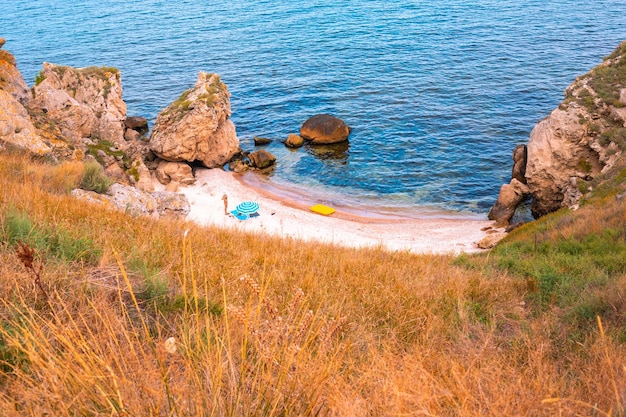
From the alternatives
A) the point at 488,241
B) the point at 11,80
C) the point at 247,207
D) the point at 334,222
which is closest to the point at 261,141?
the point at 247,207

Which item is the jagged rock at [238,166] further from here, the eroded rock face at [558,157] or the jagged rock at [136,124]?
the eroded rock face at [558,157]

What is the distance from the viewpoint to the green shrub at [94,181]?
12.0 metres

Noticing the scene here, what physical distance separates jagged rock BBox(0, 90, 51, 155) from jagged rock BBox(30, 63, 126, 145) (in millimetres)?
4997

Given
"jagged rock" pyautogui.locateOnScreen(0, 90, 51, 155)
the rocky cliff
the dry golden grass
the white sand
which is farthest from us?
the white sand

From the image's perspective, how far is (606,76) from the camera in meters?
24.6

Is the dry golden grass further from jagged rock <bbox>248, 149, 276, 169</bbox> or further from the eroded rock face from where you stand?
jagged rock <bbox>248, 149, 276, 169</bbox>

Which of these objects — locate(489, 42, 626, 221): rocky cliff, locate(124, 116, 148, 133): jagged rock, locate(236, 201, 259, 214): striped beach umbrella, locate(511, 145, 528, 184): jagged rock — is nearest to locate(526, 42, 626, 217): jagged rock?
locate(489, 42, 626, 221): rocky cliff

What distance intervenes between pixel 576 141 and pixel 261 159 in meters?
19.3

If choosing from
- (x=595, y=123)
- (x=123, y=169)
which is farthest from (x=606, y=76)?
(x=123, y=169)

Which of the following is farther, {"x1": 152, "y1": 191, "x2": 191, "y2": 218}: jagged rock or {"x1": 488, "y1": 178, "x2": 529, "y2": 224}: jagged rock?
{"x1": 488, "y1": 178, "x2": 529, "y2": 224}: jagged rock

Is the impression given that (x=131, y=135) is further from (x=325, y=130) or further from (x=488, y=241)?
(x=488, y=241)

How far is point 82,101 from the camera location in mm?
30000

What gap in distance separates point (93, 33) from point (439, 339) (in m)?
77.1

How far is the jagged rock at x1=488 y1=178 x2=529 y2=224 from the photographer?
25.2 meters
